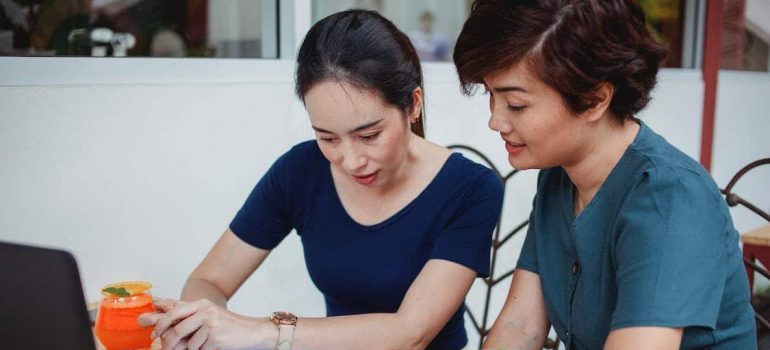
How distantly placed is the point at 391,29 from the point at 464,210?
15.0 inches

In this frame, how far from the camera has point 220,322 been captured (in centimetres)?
130

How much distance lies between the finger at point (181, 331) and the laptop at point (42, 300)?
39 cm

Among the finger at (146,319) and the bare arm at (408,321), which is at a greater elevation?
the finger at (146,319)

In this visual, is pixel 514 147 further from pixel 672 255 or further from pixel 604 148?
pixel 672 255

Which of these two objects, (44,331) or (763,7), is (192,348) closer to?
(44,331)

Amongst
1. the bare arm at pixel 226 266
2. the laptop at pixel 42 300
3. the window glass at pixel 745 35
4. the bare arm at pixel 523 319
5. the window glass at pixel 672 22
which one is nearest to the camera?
the laptop at pixel 42 300

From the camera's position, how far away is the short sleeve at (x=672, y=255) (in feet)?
3.45

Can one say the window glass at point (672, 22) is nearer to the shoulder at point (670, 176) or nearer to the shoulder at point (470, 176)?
the shoulder at point (470, 176)

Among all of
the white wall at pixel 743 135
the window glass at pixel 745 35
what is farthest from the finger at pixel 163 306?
the window glass at pixel 745 35

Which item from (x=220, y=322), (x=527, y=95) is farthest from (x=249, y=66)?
(x=527, y=95)

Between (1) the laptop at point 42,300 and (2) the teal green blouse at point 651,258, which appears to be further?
(2) the teal green blouse at point 651,258

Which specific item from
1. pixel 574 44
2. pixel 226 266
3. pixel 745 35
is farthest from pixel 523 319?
pixel 745 35

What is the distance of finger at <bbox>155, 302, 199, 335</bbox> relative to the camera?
4.12ft

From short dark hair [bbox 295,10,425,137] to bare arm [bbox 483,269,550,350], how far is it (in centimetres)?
40
